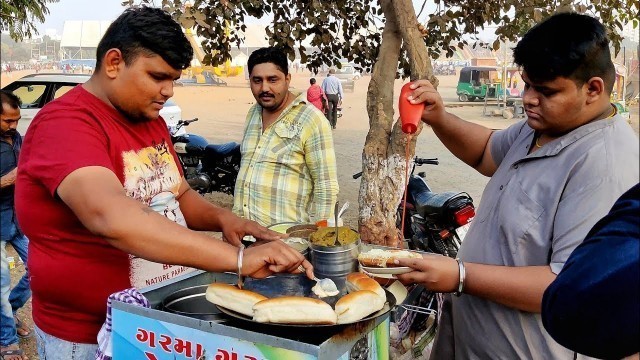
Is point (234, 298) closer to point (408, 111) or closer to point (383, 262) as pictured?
point (383, 262)

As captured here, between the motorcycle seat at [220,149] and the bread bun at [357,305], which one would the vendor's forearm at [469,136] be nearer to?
the bread bun at [357,305]

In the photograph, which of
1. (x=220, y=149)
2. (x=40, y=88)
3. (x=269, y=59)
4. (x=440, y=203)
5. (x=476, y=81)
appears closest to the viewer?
(x=269, y=59)

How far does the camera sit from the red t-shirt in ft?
5.40

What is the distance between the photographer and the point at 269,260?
1.63 meters

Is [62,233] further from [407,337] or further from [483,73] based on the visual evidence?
[483,73]

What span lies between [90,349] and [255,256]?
655 mm

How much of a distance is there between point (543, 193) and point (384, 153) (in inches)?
128

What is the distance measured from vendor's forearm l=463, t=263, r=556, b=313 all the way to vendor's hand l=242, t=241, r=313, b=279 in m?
0.56

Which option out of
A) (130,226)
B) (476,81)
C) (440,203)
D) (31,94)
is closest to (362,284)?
(130,226)

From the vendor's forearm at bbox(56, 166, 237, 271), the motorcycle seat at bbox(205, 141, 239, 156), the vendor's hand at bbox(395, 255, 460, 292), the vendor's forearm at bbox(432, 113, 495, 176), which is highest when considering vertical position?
the vendor's forearm at bbox(432, 113, 495, 176)

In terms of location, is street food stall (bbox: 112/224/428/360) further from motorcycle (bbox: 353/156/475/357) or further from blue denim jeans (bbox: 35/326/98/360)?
motorcycle (bbox: 353/156/475/357)

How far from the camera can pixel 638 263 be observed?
0.76 m

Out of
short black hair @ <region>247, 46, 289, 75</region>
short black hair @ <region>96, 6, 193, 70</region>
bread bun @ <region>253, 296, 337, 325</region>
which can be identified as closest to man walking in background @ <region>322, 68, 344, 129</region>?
short black hair @ <region>247, 46, 289, 75</region>

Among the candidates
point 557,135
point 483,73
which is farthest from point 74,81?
point 483,73
